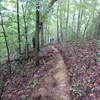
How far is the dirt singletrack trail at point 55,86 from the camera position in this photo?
19.4ft

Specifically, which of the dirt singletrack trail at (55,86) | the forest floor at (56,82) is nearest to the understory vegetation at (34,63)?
the forest floor at (56,82)

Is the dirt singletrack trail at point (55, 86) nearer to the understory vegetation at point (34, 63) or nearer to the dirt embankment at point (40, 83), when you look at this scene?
the dirt embankment at point (40, 83)

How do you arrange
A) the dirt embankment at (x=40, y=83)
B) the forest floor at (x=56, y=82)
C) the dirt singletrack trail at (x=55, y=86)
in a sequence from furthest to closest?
the dirt embankment at (x=40, y=83) < the dirt singletrack trail at (x=55, y=86) < the forest floor at (x=56, y=82)

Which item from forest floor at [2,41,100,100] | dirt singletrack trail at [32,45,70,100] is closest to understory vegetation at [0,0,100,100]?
forest floor at [2,41,100,100]

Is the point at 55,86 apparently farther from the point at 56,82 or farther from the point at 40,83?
the point at 40,83

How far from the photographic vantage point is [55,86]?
6.67 m

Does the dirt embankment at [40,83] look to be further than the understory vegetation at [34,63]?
Yes

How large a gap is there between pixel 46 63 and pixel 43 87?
312 centimetres

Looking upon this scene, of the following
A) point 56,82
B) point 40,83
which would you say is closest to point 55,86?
point 56,82

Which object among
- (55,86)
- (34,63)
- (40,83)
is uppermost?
(34,63)

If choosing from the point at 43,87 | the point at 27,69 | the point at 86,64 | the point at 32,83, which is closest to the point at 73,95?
the point at 43,87

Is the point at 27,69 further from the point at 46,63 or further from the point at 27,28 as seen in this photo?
the point at 27,28

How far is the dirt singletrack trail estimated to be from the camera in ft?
19.4

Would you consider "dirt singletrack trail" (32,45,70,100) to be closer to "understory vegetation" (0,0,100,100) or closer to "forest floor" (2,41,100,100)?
"forest floor" (2,41,100,100)
